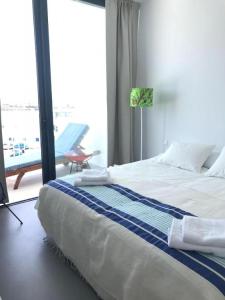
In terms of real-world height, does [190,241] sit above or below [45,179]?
above

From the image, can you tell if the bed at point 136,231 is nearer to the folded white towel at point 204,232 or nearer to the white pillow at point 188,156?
the folded white towel at point 204,232

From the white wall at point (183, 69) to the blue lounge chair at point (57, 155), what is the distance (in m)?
1.08

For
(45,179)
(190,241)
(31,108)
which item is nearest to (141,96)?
(31,108)

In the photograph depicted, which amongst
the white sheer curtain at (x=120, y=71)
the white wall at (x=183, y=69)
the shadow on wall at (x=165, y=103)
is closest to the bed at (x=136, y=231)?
the white wall at (x=183, y=69)

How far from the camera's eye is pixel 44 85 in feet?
10.8

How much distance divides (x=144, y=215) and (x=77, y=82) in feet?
8.74

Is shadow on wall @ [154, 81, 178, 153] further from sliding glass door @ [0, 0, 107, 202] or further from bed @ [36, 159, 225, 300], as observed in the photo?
bed @ [36, 159, 225, 300]

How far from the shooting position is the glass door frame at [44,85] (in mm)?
3135

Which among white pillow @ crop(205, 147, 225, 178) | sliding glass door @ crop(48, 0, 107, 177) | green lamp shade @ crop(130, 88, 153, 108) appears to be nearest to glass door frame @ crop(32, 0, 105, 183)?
sliding glass door @ crop(48, 0, 107, 177)

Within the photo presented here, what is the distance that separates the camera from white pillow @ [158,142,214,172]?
2.85 meters

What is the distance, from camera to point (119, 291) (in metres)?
1.45

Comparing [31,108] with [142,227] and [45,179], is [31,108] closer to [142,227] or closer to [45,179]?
[45,179]

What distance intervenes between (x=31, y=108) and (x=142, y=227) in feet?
8.18

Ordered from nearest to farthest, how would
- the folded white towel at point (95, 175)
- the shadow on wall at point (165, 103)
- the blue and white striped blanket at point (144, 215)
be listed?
the blue and white striped blanket at point (144, 215)
the folded white towel at point (95, 175)
the shadow on wall at point (165, 103)
